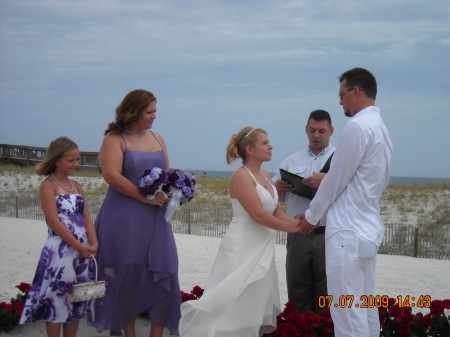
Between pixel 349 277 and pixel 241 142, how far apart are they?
1.72 metres

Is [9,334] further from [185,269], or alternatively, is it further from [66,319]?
[185,269]

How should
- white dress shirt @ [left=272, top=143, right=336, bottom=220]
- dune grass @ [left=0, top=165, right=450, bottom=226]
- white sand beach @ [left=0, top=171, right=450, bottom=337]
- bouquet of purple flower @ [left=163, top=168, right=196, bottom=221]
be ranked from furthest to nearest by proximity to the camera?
dune grass @ [left=0, top=165, right=450, bottom=226], white sand beach @ [left=0, top=171, right=450, bottom=337], white dress shirt @ [left=272, top=143, right=336, bottom=220], bouquet of purple flower @ [left=163, top=168, right=196, bottom=221]

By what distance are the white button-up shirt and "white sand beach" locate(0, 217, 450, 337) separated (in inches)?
127

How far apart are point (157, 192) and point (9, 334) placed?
2419 millimetres

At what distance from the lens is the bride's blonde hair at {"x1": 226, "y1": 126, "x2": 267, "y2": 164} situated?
5062 millimetres

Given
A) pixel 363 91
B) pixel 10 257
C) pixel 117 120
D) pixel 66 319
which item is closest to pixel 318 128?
pixel 363 91

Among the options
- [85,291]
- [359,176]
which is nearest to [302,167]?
[359,176]

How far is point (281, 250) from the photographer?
13.5 m

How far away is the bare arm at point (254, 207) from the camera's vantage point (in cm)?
489

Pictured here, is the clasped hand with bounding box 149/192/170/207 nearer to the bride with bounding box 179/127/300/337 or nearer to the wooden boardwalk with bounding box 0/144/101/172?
the bride with bounding box 179/127/300/337

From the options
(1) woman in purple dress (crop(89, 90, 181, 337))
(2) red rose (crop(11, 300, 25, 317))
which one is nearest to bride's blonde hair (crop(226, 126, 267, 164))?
(1) woman in purple dress (crop(89, 90, 181, 337))

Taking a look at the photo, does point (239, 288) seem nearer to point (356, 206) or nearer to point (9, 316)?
point (356, 206)

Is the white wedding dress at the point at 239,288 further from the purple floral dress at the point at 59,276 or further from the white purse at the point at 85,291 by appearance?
the purple floral dress at the point at 59,276

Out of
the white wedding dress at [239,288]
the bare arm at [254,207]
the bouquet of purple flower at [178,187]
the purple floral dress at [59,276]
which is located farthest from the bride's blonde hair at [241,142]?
the purple floral dress at [59,276]
